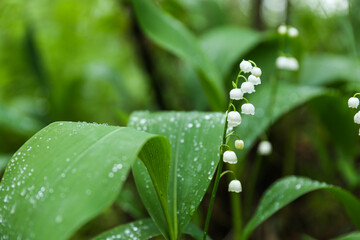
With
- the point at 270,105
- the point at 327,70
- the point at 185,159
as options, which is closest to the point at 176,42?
the point at 270,105

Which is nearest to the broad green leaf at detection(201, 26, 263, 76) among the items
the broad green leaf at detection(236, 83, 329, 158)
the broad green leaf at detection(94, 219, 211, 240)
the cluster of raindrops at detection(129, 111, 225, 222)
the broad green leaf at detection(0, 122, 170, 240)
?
the broad green leaf at detection(236, 83, 329, 158)

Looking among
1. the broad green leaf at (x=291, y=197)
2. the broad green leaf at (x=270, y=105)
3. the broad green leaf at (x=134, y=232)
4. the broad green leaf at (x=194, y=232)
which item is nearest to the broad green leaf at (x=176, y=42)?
the broad green leaf at (x=270, y=105)

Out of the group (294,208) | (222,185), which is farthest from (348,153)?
(222,185)

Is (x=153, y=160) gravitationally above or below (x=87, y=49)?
below

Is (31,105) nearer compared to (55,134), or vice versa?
(55,134)

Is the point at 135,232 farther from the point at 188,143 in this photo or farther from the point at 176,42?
the point at 176,42

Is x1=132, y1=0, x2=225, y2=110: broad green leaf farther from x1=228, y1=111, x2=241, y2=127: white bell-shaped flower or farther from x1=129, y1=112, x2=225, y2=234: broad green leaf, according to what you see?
x1=228, y1=111, x2=241, y2=127: white bell-shaped flower

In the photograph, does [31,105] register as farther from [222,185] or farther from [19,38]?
[222,185]
